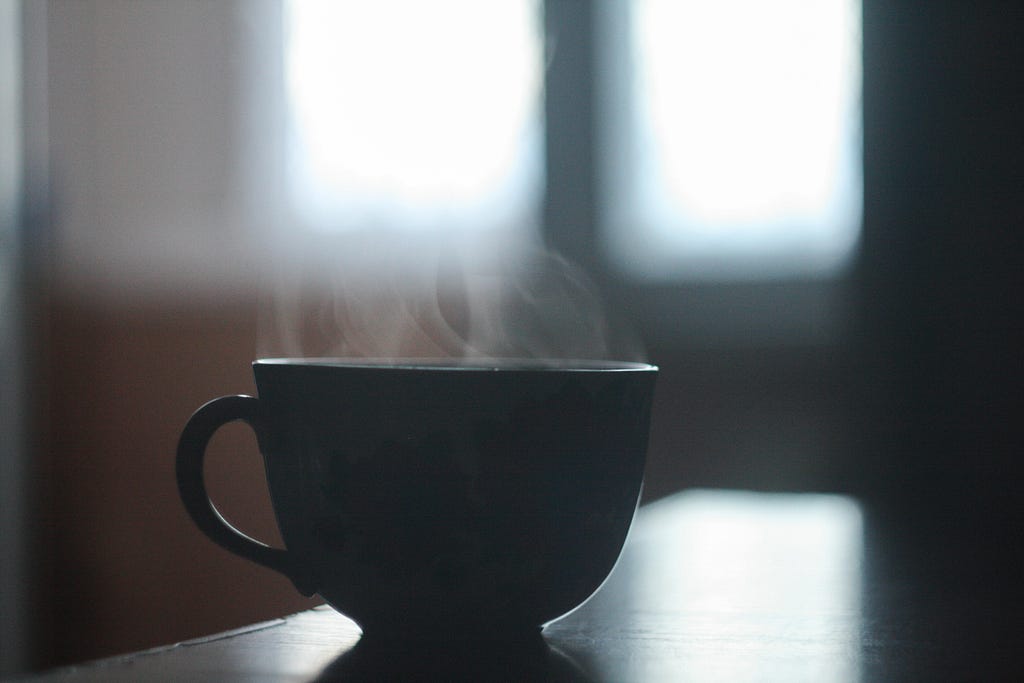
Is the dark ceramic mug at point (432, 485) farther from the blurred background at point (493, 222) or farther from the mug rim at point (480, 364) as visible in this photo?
the blurred background at point (493, 222)

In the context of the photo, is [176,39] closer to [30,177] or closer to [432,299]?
[30,177]

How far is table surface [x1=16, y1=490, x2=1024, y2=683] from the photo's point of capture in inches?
11.3

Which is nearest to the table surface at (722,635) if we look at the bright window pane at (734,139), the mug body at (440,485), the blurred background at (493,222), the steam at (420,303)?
the mug body at (440,485)

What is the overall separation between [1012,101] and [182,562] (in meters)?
1.64

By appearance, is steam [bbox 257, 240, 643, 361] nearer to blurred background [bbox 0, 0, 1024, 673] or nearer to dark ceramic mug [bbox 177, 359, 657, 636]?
blurred background [bbox 0, 0, 1024, 673]

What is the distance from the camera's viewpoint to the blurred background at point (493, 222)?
4.88 feet

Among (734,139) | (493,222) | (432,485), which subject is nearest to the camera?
(432,485)

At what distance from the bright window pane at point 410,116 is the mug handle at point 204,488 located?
160 centimetres

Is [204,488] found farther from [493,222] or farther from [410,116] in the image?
[410,116]

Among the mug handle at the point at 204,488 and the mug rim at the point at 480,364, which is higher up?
the mug rim at the point at 480,364

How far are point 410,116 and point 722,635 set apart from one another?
1.79 m

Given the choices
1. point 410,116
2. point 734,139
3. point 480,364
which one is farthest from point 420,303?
point 480,364

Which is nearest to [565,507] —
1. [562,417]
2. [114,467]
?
[562,417]

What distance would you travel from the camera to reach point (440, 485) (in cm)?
30
